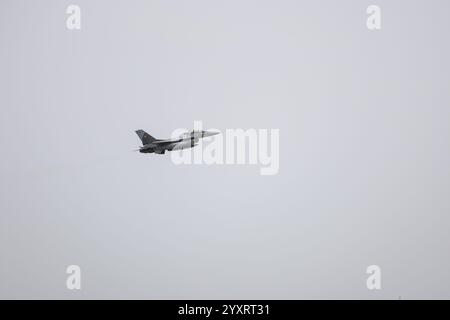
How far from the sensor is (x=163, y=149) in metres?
112

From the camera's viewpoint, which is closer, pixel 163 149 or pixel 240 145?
pixel 163 149

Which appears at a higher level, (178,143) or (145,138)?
(145,138)

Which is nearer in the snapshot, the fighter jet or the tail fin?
the fighter jet

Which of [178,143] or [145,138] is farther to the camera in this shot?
[145,138]

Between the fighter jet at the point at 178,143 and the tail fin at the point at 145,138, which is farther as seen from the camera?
the tail fin at the point at 145,138
